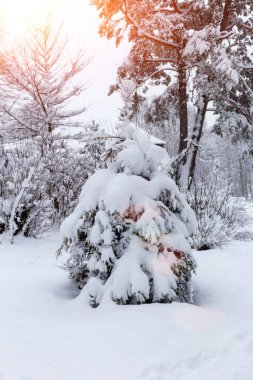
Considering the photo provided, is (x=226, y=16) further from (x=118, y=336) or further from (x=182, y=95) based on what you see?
(x=118, y=336)

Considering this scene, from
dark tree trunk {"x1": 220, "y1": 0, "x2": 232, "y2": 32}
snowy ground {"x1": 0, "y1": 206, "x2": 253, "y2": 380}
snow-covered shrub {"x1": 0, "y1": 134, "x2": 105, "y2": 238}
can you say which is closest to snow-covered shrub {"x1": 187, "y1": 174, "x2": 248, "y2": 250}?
snow-covered shrub {"x1": 0, "y1": 134, "x2": 105, "y2": 238}

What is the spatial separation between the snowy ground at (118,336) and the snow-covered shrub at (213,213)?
3.23 metres

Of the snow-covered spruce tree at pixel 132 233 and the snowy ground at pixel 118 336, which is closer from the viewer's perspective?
the snowy ground at pixel 118 336

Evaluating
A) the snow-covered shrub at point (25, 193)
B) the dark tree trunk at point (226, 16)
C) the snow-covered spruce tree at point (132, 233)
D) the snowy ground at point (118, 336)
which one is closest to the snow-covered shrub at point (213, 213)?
the snow-covered shrub at point (25, 193)

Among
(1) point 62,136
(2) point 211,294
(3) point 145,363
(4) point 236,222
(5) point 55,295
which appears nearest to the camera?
Answer: (3) point 145,363

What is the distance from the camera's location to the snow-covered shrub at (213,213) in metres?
7.99

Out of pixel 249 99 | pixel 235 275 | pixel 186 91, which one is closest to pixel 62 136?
pixel 186 91

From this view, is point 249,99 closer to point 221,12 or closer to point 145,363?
point 221,12

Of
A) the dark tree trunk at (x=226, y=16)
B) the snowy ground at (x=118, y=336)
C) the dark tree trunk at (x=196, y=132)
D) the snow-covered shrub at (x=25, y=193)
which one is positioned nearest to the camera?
the snowy ground at (x=118, y=336)

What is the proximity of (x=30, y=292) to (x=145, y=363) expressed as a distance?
172cm

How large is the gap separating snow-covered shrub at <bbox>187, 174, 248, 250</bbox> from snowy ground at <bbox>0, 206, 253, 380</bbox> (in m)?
3.23

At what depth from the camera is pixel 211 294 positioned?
15.0ft

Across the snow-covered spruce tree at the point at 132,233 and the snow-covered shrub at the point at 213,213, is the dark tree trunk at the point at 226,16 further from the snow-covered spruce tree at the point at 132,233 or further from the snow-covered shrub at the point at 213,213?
the snow-covered spruce tree at the point at 132,233

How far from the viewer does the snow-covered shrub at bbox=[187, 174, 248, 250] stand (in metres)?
7.99
